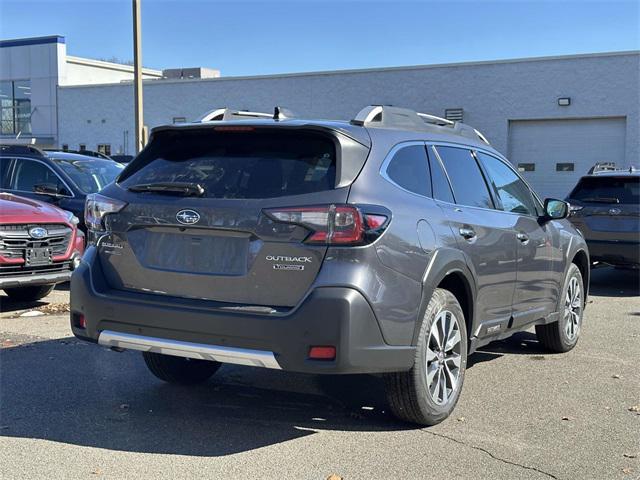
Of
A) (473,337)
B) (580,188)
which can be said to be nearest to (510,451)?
(473,337)

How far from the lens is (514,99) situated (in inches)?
1010

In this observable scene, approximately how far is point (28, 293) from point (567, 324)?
6.26 m

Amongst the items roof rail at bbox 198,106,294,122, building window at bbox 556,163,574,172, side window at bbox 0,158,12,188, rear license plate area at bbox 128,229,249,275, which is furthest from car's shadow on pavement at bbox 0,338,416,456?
building window at bbox 556,163,574,172

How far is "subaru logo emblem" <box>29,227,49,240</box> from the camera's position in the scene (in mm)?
8070

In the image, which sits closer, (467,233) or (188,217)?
(188,217)

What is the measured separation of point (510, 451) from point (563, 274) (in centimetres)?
272

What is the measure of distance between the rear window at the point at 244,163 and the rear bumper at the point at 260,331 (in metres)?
0.65

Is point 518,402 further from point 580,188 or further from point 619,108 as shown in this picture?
point 619,108

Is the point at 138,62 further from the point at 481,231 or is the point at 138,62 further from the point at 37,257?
the point at 481,231

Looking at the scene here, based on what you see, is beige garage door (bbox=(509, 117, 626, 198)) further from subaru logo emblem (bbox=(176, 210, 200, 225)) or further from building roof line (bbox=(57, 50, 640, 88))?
subaru logo emblem (bbox=(176, 210, 200, 225))

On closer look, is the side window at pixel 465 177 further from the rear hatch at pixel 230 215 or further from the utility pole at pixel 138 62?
the utility pole at pixel 138 62

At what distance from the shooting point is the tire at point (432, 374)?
14.3 ft

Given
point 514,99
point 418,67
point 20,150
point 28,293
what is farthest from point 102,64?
point 28,293

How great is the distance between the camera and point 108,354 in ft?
20.9
